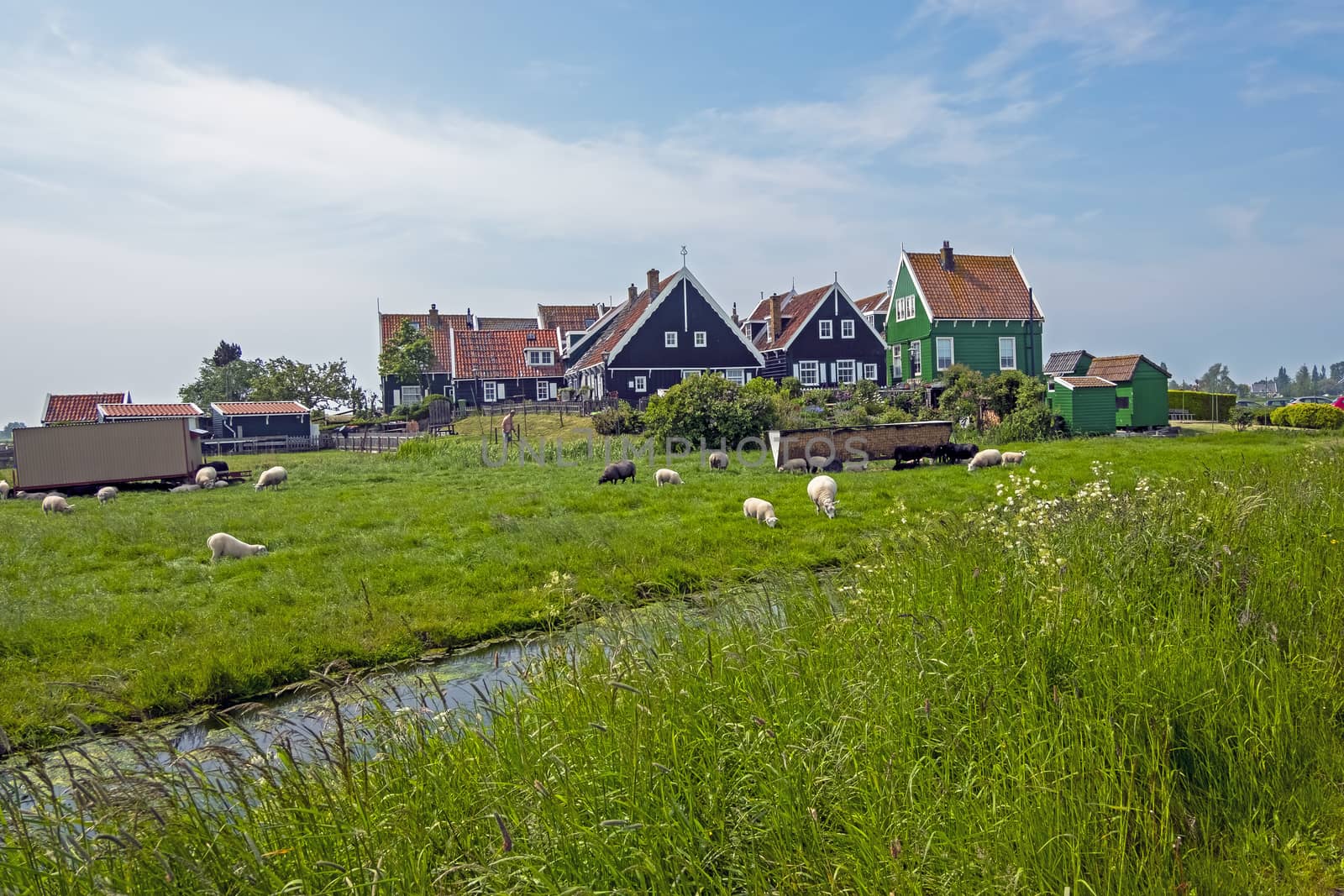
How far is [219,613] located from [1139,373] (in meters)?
37.4

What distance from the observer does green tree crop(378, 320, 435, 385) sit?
6256cm

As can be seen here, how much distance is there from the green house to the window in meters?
0.05

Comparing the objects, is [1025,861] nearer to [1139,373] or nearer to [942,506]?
[942,506]

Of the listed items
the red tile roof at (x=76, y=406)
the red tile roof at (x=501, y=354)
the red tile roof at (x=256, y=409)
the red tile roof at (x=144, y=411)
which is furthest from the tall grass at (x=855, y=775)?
the red tile roof at (x=76, y=406)

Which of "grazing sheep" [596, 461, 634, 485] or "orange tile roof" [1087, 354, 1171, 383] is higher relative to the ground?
"orange tile roof" [1087, 354, 1171, 383]

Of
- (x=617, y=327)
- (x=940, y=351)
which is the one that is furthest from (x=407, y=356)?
(x=940, y=351)

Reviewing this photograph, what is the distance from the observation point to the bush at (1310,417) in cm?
3534

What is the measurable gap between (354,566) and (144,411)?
5574 cm

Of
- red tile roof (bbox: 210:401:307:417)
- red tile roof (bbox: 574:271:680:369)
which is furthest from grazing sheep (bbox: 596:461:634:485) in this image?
red tile roof (bbox: 210:401:307:417)

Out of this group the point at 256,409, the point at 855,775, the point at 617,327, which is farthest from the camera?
the point at 256,409

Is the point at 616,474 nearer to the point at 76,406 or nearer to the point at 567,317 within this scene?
the point at 567,317

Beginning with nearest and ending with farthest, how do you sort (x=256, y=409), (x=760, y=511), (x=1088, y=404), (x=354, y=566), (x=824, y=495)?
(x=354, y=566) → (x=760, y=511) → (x=824, y=495) → (x=1088, y=404) → (x=256, y=409)

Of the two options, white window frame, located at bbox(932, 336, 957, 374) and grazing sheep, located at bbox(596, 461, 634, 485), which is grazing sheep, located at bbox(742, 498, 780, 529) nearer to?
grazing sheep, located at bbox(596, 461, 634, 485)

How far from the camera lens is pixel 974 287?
48188mm
